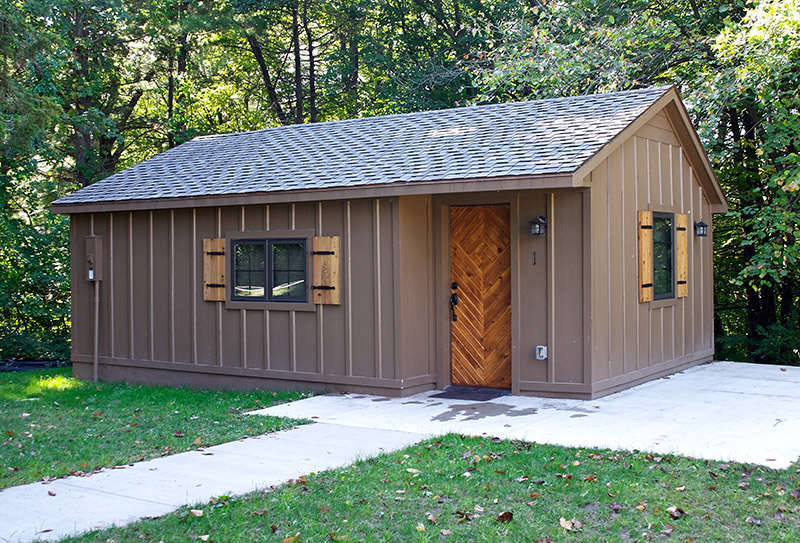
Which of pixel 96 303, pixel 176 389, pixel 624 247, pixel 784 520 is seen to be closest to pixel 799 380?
pixel 624 247

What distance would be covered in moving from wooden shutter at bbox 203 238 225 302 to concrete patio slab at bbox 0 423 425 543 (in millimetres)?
3599

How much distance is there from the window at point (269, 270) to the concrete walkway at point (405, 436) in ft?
4.62

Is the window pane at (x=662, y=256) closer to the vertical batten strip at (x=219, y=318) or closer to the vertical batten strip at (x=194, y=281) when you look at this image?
the vertical batten strip at (x=219, y=318)

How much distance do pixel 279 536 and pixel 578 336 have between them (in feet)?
16.5

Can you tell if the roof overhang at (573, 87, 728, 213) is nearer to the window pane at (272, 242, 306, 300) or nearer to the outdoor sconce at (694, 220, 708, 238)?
the outdoor sconce at (694, 220, 708, 238)

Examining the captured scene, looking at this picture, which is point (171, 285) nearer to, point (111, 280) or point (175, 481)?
point (111, 280)

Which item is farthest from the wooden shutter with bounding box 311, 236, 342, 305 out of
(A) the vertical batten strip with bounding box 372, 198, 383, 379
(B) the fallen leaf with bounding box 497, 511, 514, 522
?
(B) the fallen leaf with bounding box 497, 511, 514, 522

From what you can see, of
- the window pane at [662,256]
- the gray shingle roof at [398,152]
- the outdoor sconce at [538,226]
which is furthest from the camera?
the window pane at [662,256]

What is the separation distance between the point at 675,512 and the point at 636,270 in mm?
5240

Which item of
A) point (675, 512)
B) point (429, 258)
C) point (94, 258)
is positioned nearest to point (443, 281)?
point (429, 258)

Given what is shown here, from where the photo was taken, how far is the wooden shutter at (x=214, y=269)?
10344 mm

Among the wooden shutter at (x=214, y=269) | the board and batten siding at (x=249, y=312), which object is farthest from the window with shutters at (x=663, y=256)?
the wooden shutter at (x=214, y=269)

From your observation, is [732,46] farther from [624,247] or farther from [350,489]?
[350,489]

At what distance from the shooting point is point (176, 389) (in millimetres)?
10406
